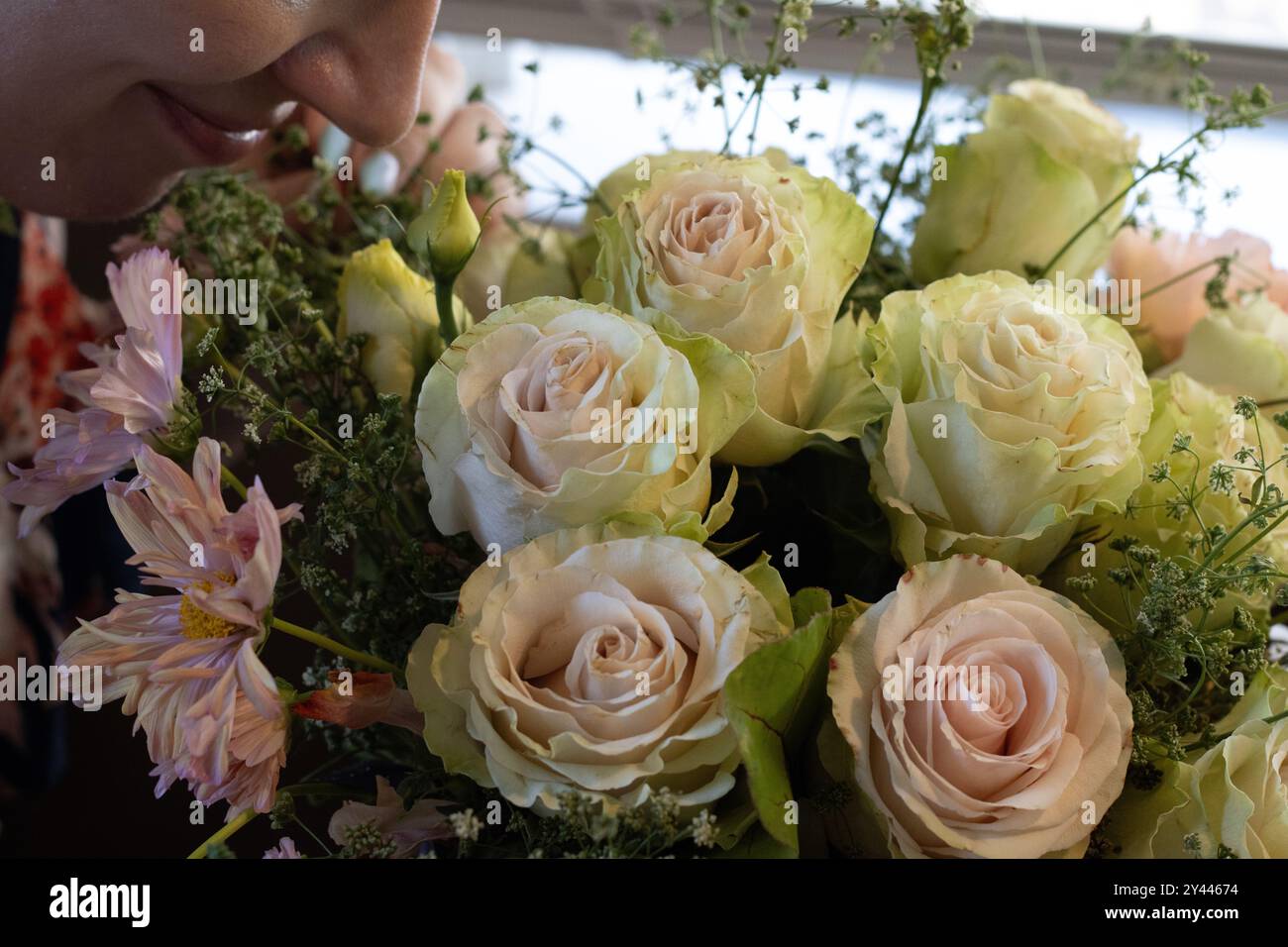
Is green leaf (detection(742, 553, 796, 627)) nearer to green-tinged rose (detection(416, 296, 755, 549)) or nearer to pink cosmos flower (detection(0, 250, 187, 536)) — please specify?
green-tinged rose (detection(416, 296, 755, 549))

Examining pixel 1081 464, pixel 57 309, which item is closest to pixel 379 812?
pixel 1081 464

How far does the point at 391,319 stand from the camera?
566 mm

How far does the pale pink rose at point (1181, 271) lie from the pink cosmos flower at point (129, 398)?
595mm

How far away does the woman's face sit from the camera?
0.55m

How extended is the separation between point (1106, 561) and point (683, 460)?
0.70ft

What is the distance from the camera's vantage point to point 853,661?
1.40 ft

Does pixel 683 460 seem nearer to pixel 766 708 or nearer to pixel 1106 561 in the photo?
pixel 766 708

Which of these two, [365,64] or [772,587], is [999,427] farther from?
[365,64]

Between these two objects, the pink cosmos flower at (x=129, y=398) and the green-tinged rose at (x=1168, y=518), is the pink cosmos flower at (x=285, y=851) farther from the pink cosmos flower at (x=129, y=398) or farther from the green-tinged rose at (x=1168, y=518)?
the green-tinged rose at (x=1168, y=518)

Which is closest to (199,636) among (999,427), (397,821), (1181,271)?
(397,821)

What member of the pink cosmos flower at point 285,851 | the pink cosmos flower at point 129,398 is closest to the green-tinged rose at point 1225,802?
→ the pink cosmos flower at point 285,851

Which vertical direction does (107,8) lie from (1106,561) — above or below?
above

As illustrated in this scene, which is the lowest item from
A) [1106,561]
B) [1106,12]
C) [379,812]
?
[379,812]

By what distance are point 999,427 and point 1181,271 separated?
0.36 metres
